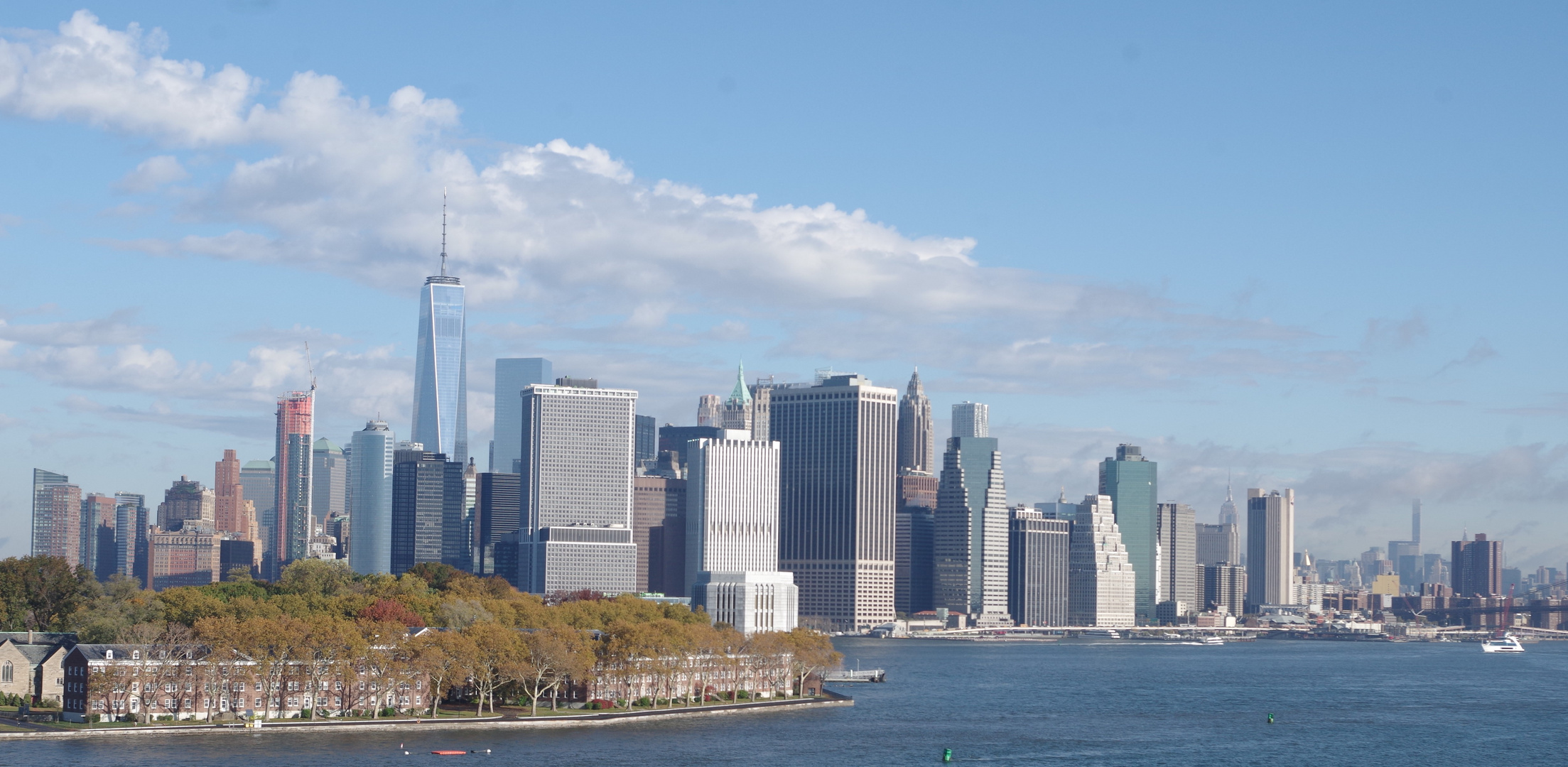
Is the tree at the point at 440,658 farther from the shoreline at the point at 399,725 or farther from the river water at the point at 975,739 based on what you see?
the river water at the point at 975,739

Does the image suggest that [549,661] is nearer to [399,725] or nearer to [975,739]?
[399,725]

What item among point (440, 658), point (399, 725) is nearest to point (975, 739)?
point (440, 658)

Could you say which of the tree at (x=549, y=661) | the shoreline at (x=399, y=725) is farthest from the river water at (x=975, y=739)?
the tree at (x=549, y=661)

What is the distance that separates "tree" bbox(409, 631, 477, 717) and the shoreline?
12.8ft

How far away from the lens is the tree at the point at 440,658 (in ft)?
420

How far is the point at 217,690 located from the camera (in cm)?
12412

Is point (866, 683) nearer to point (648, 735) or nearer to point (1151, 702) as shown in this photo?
point (1151, 702)

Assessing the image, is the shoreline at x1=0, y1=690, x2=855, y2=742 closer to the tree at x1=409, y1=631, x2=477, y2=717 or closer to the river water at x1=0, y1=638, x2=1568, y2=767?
the river water at x1=0, y1=638, x2=1568, y2=767

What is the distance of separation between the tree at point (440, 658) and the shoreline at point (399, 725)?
391 centimetres

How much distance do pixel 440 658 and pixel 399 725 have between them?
6116 millimetres

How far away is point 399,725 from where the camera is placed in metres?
124

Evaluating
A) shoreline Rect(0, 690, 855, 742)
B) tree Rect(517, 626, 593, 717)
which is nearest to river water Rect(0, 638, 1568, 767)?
shoreline Rect(0, 690, 855, 742)

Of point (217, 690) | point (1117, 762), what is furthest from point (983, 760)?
point (217, 690)

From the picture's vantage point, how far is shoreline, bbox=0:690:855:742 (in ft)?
383
